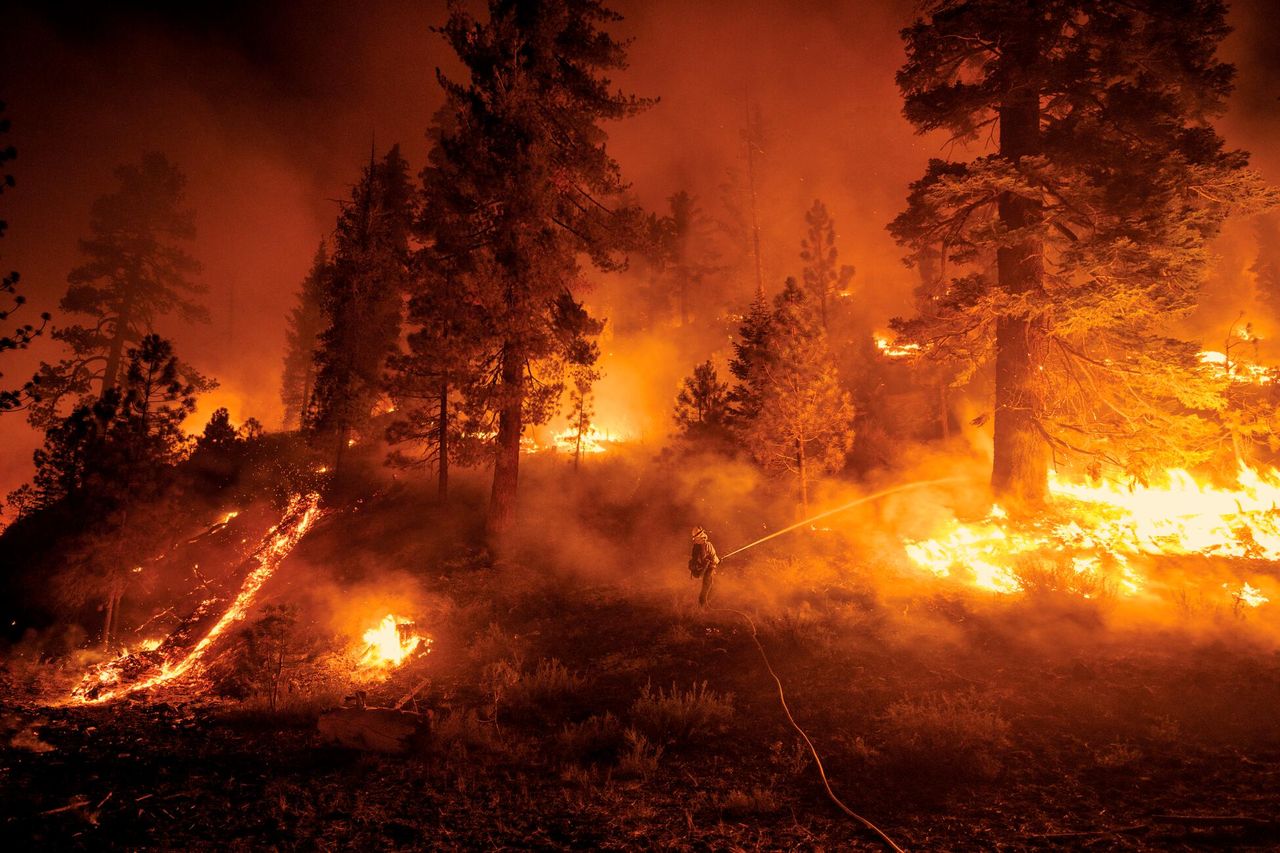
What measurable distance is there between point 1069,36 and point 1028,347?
7.72 metres

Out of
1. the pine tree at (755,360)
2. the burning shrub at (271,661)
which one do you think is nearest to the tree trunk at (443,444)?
the burning shrub at (271,661)

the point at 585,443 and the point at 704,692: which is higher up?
the point at 585,443

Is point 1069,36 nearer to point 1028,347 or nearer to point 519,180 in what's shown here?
point 1028,347

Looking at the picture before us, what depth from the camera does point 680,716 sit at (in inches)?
310

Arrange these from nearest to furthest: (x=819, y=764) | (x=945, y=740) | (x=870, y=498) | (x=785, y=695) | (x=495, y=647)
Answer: (x=819, y=764)
(x=945, y=740)
(x=785, y=695)
(x=495, y=647)
(x=870, y=498)

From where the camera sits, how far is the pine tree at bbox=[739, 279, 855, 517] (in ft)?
61.9

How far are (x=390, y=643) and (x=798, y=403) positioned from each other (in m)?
13.9

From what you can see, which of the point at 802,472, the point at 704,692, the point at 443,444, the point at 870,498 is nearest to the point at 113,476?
the point at 443,444

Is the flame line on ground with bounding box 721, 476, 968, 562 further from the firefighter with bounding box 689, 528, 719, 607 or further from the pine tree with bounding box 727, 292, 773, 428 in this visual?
the firefighter with bounding box 689, 528, 719, 607

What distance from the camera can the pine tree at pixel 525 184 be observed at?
16125mm

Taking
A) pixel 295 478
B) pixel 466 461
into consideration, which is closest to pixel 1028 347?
pixel 466 461

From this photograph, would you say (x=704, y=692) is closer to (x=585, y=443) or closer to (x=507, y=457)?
(x=507, y=457)

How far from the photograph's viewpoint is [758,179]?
6019cm

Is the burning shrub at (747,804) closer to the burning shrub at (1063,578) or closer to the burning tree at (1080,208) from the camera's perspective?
the burning shrub at (1063,578)
